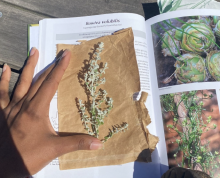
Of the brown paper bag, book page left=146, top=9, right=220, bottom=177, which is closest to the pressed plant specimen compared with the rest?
the brown paper bag

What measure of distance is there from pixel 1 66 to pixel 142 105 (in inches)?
18.2

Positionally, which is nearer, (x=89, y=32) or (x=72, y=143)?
(x=72, y=143)

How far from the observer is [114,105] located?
0.62 m

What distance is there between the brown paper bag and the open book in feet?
0.07

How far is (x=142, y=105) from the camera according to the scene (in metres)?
0.62

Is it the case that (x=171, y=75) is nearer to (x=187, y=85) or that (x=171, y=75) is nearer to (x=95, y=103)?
(x=187, y=85)

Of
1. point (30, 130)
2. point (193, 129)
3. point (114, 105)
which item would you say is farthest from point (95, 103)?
point (193, 129)

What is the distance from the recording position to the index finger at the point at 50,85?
0.58 meters

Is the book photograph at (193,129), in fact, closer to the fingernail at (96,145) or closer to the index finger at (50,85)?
the fingernail at (96,145)

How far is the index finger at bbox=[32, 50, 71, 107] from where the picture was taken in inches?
23.0

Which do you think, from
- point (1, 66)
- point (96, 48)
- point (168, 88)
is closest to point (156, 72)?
point (168, 88)

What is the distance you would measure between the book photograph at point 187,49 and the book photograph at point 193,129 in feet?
0.17

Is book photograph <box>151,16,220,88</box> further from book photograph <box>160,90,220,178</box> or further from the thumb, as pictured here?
the thumb

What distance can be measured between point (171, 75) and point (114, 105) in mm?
203
